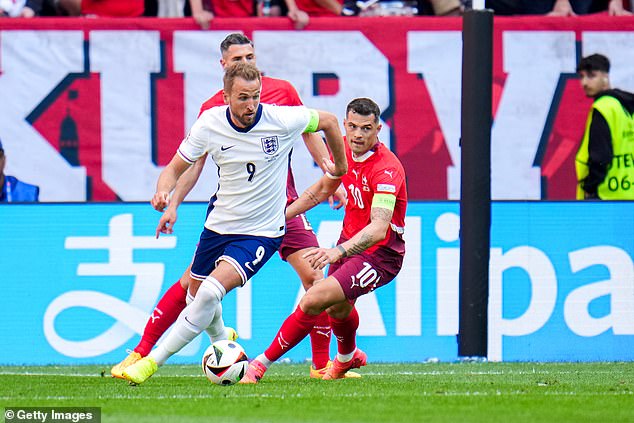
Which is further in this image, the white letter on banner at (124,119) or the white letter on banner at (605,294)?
the white letter on banner at (124,119)

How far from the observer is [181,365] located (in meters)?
10.3

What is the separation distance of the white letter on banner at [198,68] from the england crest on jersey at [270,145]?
13.6 ft

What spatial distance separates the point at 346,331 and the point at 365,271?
51 centimetres

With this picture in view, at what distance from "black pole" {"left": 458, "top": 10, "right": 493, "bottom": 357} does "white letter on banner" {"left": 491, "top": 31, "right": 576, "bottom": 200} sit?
5.46ft

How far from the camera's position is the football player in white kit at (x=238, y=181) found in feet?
24.9

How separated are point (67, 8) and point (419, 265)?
A: 4.53m

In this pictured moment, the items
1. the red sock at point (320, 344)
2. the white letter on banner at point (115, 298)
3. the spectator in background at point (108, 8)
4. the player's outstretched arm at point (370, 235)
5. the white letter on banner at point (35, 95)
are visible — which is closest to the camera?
the player's outstretched arm at point (370, 235)

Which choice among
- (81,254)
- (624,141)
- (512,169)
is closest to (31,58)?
(81,254)

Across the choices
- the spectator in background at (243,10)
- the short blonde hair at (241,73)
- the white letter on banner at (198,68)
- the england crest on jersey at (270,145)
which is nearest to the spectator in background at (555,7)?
the spectator in background at (243,10)

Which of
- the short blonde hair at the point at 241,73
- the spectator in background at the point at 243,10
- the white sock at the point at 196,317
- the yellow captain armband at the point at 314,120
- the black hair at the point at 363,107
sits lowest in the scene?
the white sock at the point at 196,317

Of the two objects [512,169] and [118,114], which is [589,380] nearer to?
[512,169]

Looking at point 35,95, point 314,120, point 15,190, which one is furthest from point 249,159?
point 35,95

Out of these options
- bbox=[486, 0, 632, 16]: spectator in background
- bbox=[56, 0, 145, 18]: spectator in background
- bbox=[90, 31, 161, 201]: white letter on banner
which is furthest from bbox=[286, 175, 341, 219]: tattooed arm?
bbox=[486, 0, 632, 16]: spectator in background

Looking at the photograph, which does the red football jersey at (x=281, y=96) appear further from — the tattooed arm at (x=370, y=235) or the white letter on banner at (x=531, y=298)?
the white letter on banner at (x=531, y=298)
